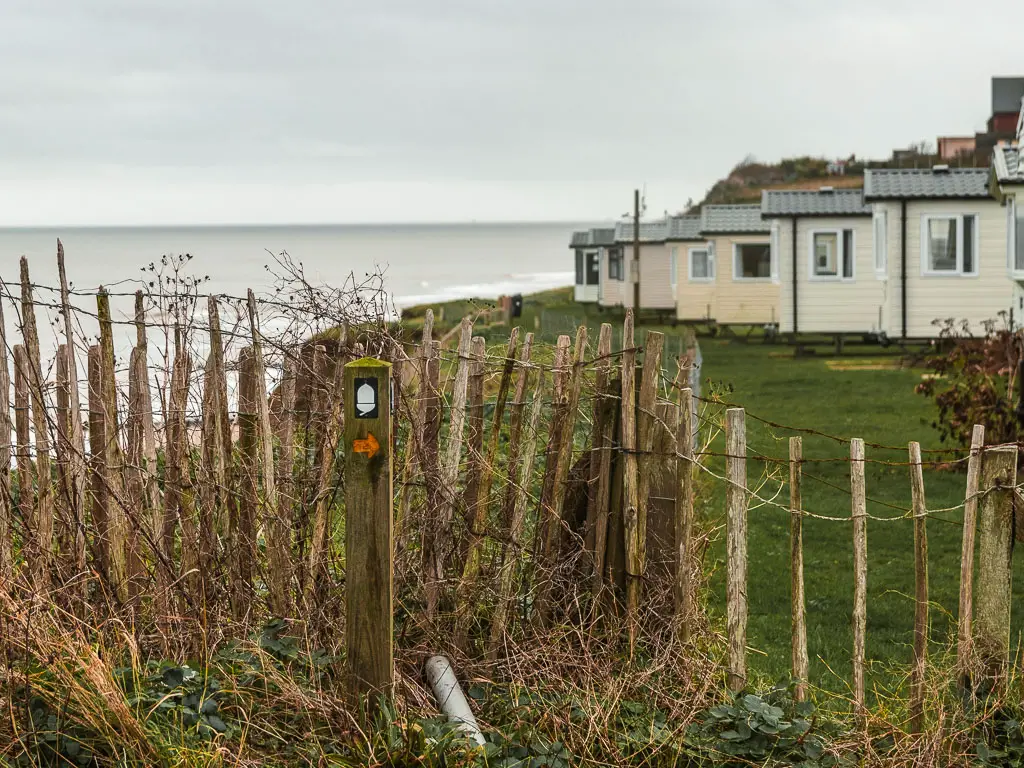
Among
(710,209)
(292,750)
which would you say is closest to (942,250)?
(710,209)

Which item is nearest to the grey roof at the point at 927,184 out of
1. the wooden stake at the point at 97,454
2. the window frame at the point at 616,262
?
the wooden stake at the point at 97,454

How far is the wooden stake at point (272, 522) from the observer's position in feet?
16.4

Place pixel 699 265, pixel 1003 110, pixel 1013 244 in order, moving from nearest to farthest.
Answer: pixel 1013 244
pixel 699 265
pixel 1003 110

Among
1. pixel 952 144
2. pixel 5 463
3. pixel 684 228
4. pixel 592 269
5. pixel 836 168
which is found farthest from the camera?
pixel 836 168

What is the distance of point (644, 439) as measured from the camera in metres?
5.10

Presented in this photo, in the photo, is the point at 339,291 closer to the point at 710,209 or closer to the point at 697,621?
the point at 697,621

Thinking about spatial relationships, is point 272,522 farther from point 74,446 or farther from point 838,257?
point 838,257

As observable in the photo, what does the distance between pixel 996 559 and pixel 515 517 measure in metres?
1.92

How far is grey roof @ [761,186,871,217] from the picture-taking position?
2741cm

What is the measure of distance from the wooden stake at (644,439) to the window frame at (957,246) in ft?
66.1

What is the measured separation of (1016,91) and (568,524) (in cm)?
7301

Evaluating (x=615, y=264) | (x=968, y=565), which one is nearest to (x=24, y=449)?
(x=968, y=565)

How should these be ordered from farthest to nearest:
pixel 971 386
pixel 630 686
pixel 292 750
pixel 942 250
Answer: pixel 942 250 < pixel 971 386 < pixel 630 686 < pixel 292 750

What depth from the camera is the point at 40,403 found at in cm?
482
